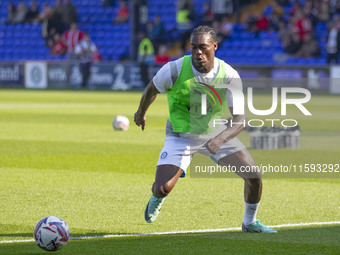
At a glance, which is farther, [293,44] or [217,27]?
[217,27]

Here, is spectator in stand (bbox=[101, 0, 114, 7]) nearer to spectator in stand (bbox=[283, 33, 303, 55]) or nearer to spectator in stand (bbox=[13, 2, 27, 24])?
spectator in stand (bbox=[13, 2, 27, 24])

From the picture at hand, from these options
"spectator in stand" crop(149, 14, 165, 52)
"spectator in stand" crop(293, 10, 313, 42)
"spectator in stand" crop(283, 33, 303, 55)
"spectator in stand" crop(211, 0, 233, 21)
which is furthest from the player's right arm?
"spectator in stand" crop(211, 0, 233, 21)

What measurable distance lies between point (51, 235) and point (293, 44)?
89.3 feet

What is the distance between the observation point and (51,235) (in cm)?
637

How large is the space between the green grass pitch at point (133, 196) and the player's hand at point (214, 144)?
78 cm

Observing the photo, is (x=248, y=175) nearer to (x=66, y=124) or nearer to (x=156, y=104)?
(x=66, y=124)

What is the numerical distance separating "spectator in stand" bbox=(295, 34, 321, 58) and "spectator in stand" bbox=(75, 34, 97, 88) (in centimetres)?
905

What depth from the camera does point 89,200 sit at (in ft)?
30.0

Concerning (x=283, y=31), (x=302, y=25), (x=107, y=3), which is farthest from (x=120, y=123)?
(x=107, y=3)

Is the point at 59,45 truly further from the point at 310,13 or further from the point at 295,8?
the point at 310,13

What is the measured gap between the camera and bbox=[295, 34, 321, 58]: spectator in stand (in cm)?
3216

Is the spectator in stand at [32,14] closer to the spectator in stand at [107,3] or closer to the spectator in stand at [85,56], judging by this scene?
the spectator in stand at [107,3]

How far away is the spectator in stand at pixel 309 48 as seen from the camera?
105 feet

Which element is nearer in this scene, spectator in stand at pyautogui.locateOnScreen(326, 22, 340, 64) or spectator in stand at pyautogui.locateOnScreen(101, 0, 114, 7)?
spectator in stand at pyautogui.locateOnScreen(326, 22, 340, 64)
